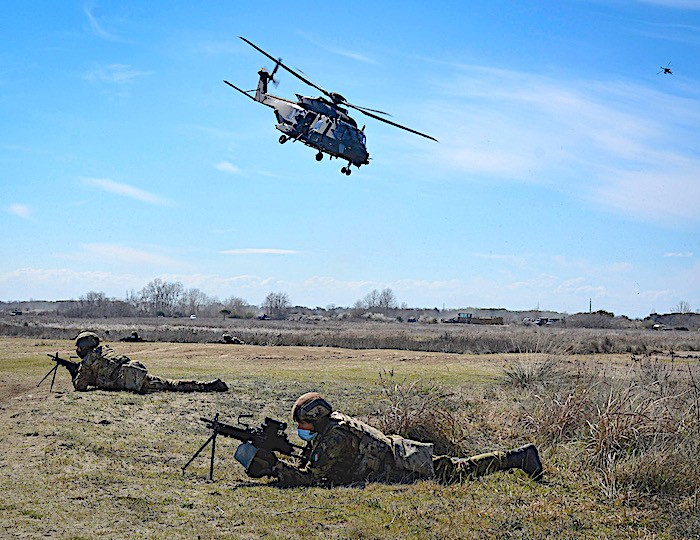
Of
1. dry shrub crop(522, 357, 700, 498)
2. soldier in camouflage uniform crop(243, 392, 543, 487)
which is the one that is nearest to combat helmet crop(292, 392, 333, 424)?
soldier in camouflage uniform crop(243, 392, 543, 487)

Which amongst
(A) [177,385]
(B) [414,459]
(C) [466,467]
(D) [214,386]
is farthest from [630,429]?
(A) [177,385]

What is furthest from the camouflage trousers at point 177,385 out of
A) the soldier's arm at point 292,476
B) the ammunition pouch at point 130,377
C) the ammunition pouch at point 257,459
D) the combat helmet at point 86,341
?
the soldier's arm at point 292,476

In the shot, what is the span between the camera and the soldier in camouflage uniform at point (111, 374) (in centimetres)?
1688

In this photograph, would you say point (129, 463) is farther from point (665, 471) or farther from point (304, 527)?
point (665, 471)

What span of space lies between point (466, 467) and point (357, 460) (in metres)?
1.57

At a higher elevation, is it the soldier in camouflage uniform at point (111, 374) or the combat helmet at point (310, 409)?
the combat helmet at point (310, 409)

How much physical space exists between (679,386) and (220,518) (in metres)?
9.81

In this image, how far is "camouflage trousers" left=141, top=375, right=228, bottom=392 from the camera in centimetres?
1695

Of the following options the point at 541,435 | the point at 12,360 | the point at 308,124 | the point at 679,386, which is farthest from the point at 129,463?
the point at 12,360

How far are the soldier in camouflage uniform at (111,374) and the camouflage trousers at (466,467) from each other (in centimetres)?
910

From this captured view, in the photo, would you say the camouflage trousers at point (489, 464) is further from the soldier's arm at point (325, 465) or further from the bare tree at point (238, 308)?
the bare tree at point (238, 308)

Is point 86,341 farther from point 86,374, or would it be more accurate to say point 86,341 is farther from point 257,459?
point 257,459

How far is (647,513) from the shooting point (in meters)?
8.45

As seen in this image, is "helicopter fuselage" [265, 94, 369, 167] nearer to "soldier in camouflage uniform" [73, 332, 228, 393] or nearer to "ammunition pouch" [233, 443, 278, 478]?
"soldier in camouflage uniform" [73, 332, 228, 393]
